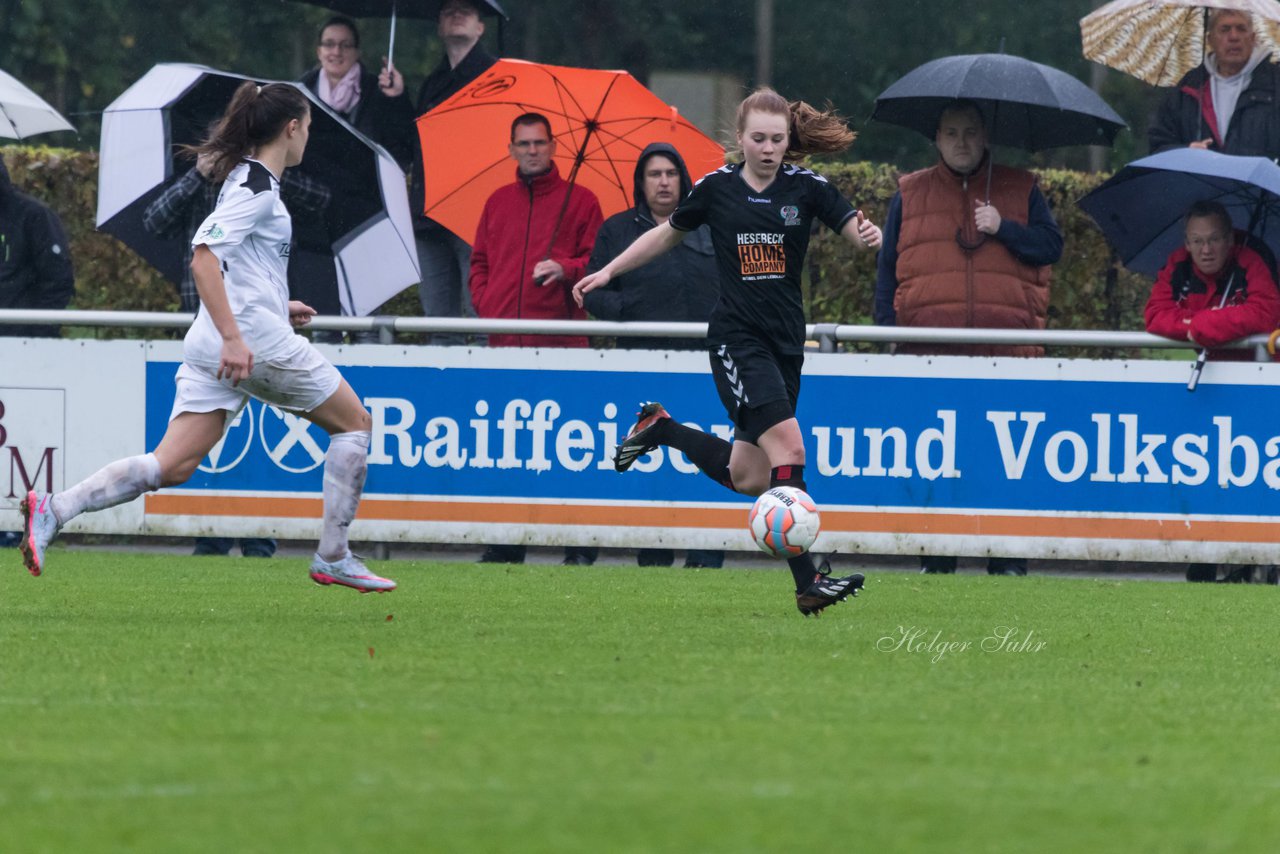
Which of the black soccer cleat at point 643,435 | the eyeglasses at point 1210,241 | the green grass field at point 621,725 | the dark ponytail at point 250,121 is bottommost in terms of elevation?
the green grass field at point 621,725

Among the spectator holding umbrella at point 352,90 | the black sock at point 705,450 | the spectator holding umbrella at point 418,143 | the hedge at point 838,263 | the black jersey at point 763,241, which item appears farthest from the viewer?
the hedge at point 838,263

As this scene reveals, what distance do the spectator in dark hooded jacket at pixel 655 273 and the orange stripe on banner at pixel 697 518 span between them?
97 centimetres

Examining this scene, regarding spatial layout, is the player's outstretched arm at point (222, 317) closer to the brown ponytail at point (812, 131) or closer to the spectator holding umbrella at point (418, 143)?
the brown ponytail at point (812, 131)

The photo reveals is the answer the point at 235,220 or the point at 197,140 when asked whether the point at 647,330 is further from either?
the point at 235,220

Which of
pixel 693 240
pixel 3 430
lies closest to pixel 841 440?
pixel 693 240

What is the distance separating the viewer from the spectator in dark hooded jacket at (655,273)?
1130 centimetres

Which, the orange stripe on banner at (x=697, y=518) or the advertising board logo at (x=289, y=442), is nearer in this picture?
the orange stripe on banner at (x=697, y=518)

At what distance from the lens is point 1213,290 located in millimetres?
11109

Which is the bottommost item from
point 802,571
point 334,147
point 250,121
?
point 802,571

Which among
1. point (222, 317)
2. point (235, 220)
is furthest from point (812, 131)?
point (222, 317)

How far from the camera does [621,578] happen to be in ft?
34.3

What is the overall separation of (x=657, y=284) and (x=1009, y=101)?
7.00ft

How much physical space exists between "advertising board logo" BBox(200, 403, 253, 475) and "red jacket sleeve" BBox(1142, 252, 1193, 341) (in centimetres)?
492

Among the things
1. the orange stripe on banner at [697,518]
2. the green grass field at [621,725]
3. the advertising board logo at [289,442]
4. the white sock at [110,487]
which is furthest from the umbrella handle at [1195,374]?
the white sock at [110,487]
